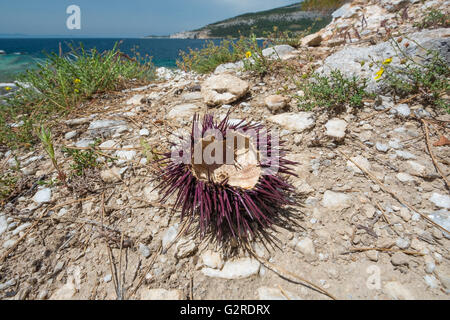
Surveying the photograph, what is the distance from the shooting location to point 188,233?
1.48 metres

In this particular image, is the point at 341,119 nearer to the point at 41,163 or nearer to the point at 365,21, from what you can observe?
the point at 41,163

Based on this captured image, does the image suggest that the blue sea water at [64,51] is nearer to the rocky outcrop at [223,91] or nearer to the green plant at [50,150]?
the green plant at [50,150]

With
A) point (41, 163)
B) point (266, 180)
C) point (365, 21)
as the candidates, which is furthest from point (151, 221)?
point (365, 21)

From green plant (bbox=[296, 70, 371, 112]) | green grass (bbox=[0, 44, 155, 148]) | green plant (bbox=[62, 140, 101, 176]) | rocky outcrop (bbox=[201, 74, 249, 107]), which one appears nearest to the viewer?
green plant (bbox=[62, 140, 101, 176])

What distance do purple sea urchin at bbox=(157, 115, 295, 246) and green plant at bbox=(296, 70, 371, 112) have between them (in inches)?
48.3

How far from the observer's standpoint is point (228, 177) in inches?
50.8

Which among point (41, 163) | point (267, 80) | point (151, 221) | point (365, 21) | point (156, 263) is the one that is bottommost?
point (156, 263)

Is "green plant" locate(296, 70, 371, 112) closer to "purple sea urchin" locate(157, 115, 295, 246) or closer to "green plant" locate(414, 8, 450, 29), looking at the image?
"purple sea urchin" locate(157, 115, 295, 246)

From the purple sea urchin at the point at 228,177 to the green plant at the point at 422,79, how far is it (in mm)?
1738

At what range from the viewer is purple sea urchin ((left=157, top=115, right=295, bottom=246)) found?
Result: 123 centimetres

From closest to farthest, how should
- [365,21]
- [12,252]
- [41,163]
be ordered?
[12,252], [41,163], [365,21]

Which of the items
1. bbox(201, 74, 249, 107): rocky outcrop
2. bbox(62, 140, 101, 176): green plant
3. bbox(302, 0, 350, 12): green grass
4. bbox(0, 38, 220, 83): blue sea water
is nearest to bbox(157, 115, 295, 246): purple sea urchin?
bbox(62, 140, 101, 176): green plant

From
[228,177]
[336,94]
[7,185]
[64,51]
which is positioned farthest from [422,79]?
[64,51]

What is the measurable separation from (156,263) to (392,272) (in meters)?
1.36
